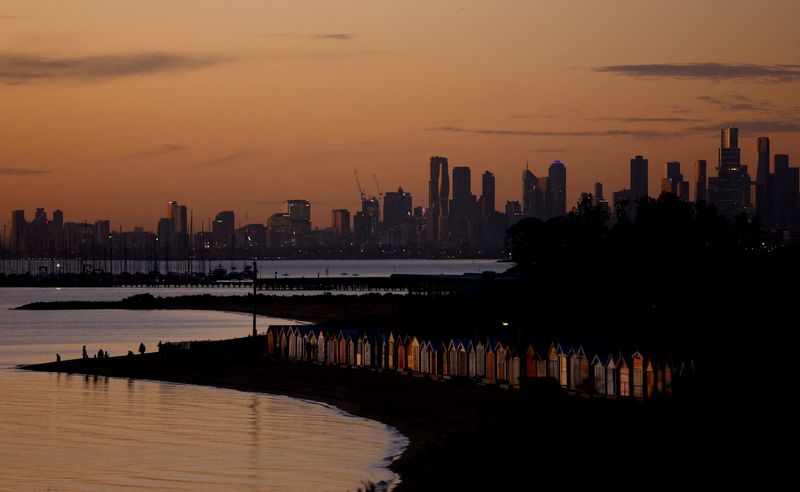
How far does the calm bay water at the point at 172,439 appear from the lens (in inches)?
1642

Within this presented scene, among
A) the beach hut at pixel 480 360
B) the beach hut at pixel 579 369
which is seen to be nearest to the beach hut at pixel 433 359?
the beach hut at pixel 480 360

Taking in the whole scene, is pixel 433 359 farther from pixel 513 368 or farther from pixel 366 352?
pixel 513 368

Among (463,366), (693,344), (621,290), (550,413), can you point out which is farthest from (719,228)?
(550,413)

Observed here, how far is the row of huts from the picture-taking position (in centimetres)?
5019

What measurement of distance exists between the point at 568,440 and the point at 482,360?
70.1ft

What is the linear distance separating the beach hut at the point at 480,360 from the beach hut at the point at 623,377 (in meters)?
10.1

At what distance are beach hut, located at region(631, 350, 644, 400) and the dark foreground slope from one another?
0.58 meters

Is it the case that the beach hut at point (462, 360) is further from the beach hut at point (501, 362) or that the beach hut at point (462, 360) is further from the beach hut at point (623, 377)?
the beach hut at point (623, 377)

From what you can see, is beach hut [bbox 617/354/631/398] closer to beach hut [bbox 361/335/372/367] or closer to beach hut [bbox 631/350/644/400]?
beach hut [bbox 631/350/644/400]

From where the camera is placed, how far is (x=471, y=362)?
60719 millimetres

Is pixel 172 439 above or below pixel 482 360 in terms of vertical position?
below

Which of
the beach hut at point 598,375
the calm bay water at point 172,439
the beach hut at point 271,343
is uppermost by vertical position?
the beach hut at point 598,375

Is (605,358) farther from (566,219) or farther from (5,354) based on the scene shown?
(566,219)

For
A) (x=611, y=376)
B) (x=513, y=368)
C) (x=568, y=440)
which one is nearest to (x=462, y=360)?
(x=513, y=368)
